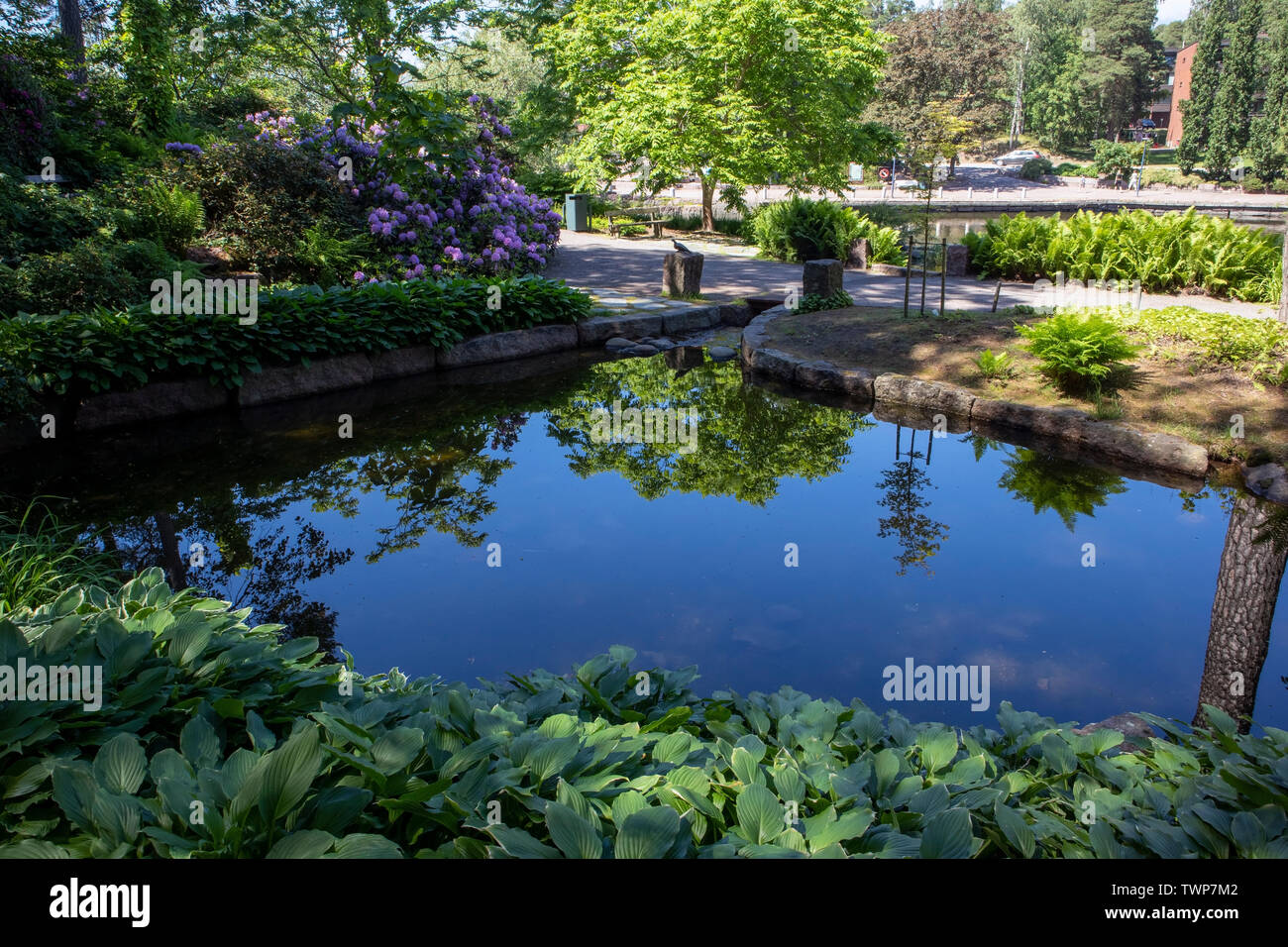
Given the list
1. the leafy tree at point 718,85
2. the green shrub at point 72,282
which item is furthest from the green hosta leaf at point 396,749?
the leafy tree at point 718,85

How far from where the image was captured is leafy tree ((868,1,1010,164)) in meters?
42.5

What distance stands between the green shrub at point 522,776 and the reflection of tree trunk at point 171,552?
2234 millimetres

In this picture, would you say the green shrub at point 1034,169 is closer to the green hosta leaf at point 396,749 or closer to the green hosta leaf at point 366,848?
the green hosta leaf at point 396,749

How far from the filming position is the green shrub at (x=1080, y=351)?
7.14m

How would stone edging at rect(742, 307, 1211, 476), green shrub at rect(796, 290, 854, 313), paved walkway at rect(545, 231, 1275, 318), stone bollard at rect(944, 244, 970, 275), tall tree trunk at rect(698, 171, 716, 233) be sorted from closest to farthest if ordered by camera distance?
stone edging at rect(742, 307, 1211, 476) < green shrub at rect(796, 290, 854, 313) < paved walkway at rect(545, 231, 1275, 318) < stone bollard at rect(944, 244, 970, 275) < tall tree trunk at rect(698, 171, 716, 233)

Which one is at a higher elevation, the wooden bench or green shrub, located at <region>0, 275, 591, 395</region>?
the wooden bench

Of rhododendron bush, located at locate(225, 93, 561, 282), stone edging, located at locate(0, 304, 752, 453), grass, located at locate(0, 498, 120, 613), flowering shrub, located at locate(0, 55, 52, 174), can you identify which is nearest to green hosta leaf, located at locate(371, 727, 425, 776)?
grass, located at locate(0, 498, 120, 613)

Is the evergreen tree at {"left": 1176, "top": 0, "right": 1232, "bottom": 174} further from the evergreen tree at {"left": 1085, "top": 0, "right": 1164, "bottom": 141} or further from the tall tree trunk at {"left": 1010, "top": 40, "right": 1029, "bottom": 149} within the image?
the tall tree trunk at {"left": 1010, "top": 40, "right": 1029, "bottom": 149}

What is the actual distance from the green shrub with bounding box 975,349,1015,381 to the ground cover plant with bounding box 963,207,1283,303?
552 cm

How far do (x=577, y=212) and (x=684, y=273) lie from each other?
9.18m

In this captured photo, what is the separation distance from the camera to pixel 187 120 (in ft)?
45.7

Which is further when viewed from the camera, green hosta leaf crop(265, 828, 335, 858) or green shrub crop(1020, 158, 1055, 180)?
green shrub crop(1020, 158, 1055, 180)
